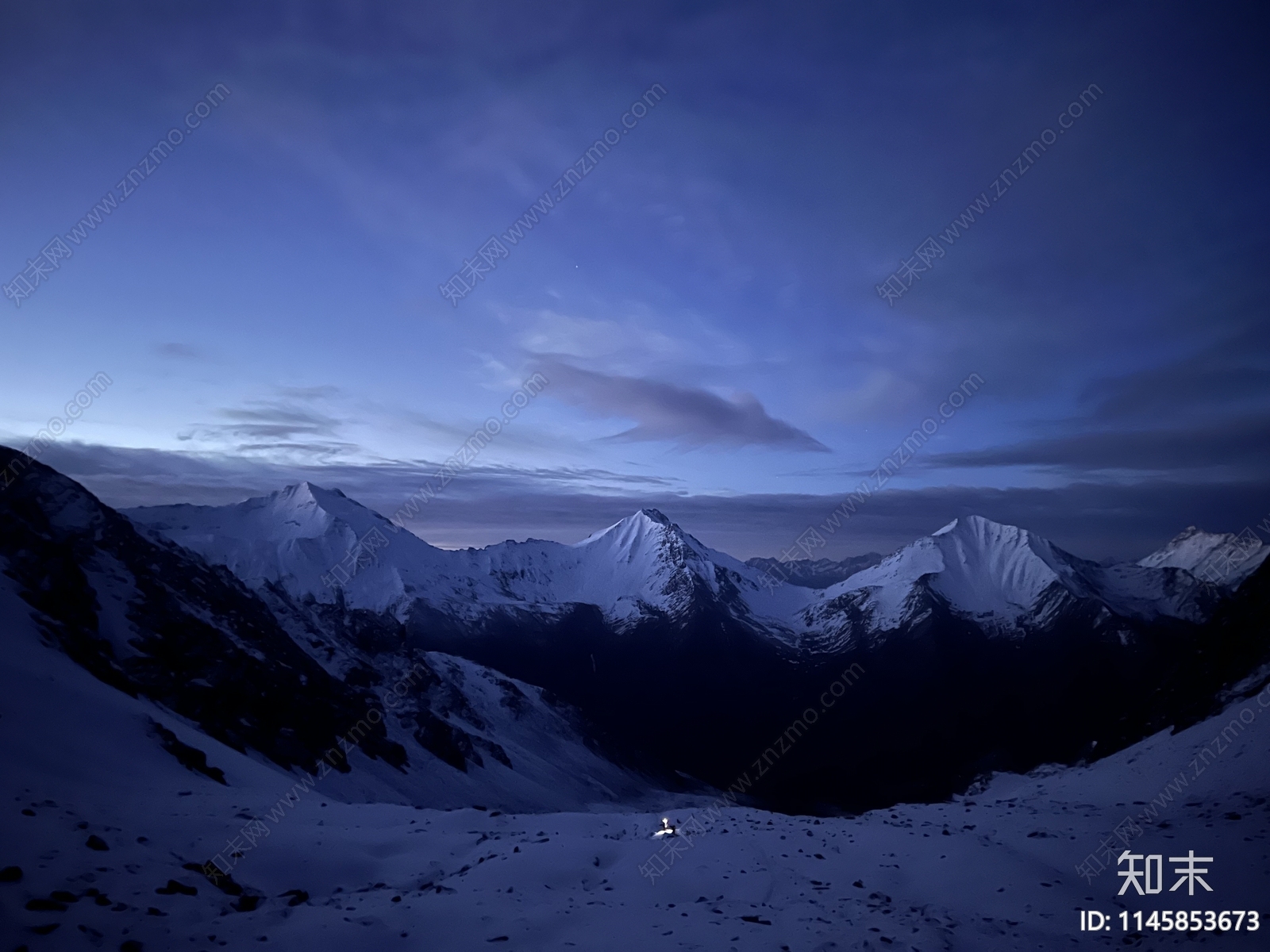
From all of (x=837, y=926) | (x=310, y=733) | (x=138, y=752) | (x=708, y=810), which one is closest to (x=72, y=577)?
(x=310, y=733)

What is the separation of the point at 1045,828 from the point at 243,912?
89.8ft

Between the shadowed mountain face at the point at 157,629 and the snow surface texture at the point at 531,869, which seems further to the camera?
the shadowed mountain face at the point at 157,629

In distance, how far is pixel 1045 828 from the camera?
23031mm

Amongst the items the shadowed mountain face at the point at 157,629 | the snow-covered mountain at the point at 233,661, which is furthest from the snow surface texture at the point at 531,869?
the snow-covered mountain at the point at 233,661

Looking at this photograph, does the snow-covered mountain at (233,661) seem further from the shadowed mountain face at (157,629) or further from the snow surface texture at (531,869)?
the snow surface texture at (531,869)

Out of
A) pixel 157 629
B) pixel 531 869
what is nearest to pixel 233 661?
pixel 157 629

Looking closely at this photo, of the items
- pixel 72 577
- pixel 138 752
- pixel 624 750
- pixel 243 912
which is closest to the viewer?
pixel 243 912

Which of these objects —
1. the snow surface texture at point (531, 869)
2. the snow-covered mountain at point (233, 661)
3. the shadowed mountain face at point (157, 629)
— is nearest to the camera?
the snow surface texture at point (531, 869)

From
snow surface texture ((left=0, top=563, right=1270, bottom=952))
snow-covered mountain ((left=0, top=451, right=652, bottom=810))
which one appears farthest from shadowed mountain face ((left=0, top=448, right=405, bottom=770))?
snow surface texture ((left=0, top=563, right=1270, bottom=952))

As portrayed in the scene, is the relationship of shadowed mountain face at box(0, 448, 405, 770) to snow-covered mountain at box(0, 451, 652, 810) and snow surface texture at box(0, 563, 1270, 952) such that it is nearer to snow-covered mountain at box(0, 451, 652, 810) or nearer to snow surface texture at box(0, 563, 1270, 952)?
snow-covered mountain at box(0, 451, 652, 810)

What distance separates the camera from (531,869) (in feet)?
58.0

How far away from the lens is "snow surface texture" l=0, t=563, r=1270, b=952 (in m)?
12.6

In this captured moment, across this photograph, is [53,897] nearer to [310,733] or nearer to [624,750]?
[310,733]

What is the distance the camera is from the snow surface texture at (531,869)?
12.6 m
